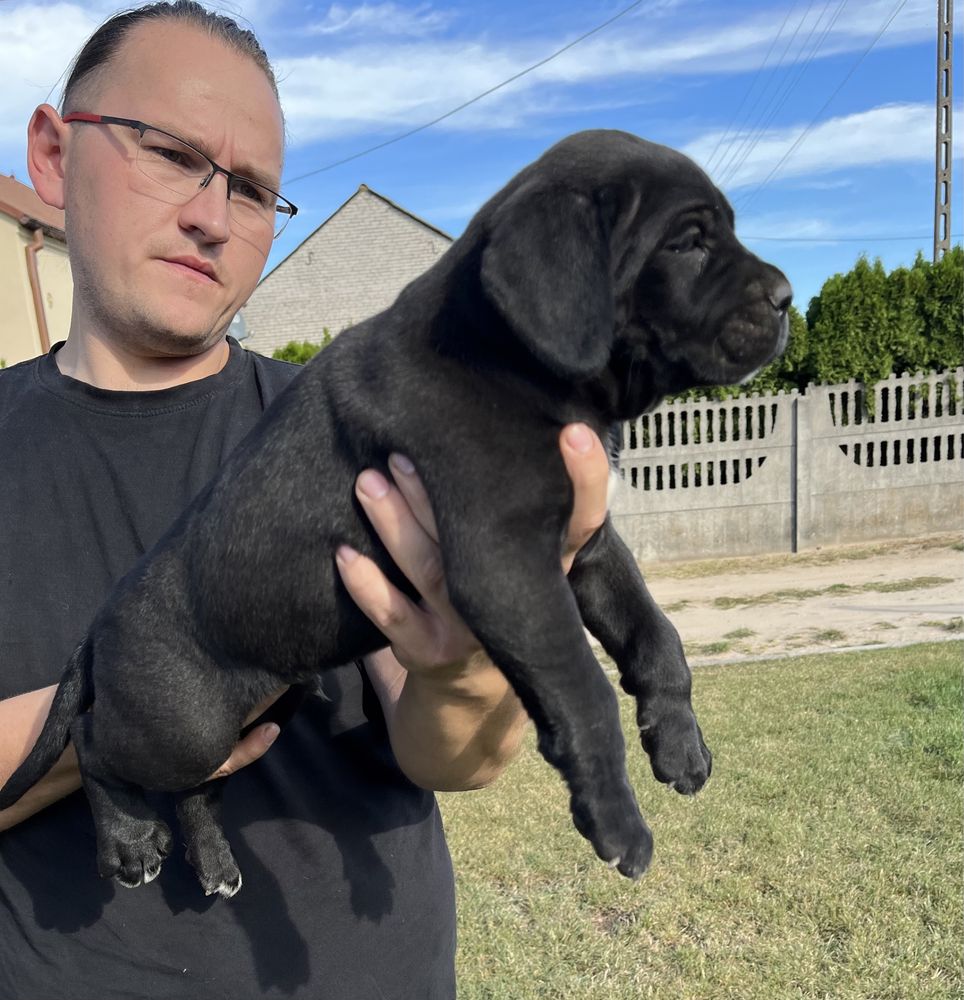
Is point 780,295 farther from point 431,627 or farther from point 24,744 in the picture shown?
point 24,744

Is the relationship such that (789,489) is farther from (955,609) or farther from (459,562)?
(459,562)

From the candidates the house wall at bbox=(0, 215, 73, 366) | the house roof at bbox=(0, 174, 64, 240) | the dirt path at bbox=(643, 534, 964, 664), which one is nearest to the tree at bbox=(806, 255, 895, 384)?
the dirt path at bbox=(643, 534, 964, 664)

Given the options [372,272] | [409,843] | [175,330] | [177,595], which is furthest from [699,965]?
[372,272]

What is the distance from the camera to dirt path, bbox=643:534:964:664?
10.9 metres

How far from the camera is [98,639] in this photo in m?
2.45

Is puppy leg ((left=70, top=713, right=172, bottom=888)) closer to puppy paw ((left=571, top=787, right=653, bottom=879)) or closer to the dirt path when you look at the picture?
puppy paw ((left=571, top=787, right=653, bottom=879))

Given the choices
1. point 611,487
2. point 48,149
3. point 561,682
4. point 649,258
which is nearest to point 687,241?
point 649,258

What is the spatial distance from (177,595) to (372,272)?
122 ft

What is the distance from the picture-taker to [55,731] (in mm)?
2477

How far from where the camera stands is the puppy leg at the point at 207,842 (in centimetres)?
252

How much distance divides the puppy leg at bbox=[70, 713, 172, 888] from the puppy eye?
187 cm

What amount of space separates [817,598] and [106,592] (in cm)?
1149

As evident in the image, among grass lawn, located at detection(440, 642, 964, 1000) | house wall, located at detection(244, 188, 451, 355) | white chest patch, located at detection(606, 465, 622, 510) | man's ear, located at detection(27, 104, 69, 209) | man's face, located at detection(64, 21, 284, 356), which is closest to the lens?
white chest patch, located at detection(606, 465, 622, 510)

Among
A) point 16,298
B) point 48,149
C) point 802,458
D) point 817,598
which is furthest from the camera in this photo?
point 16,298
